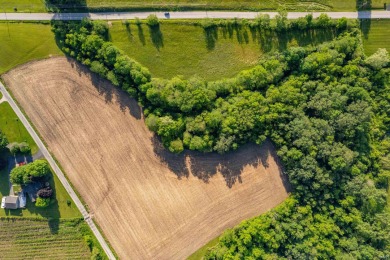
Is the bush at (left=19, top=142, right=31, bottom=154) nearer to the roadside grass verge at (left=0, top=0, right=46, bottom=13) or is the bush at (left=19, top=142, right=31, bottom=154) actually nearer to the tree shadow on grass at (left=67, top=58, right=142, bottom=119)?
the tree shadow on grass at (left=67, top=58, right=142, bottom=119)

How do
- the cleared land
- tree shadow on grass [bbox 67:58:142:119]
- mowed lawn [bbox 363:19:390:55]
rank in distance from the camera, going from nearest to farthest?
mowed lawn [bbox 363:19:390:55], tree shadow on grass [bbox 67:58:142:119], the cleared land

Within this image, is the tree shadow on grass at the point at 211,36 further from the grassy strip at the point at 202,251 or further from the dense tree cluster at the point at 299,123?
the grassy strip at the point at 202,251

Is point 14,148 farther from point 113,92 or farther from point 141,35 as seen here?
point 141,35

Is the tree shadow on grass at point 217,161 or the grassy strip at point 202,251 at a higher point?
the tree shadow on grass at point 217,161

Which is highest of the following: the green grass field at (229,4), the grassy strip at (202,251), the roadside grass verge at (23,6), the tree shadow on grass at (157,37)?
the roadside grass verge at (23,6)

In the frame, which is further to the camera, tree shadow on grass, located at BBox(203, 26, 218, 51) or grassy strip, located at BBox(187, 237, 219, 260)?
grassy strip, located at BBox(187, 237, 219, 260)

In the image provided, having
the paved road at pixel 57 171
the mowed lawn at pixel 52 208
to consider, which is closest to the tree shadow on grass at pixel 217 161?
the paved road at pixel 57 171

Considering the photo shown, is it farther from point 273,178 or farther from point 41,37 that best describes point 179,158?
point 41,37

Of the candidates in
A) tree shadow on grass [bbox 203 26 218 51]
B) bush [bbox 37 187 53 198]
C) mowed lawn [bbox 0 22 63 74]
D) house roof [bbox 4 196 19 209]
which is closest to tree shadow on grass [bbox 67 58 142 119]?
mowed lawn [bbox 0 22 63 74]
